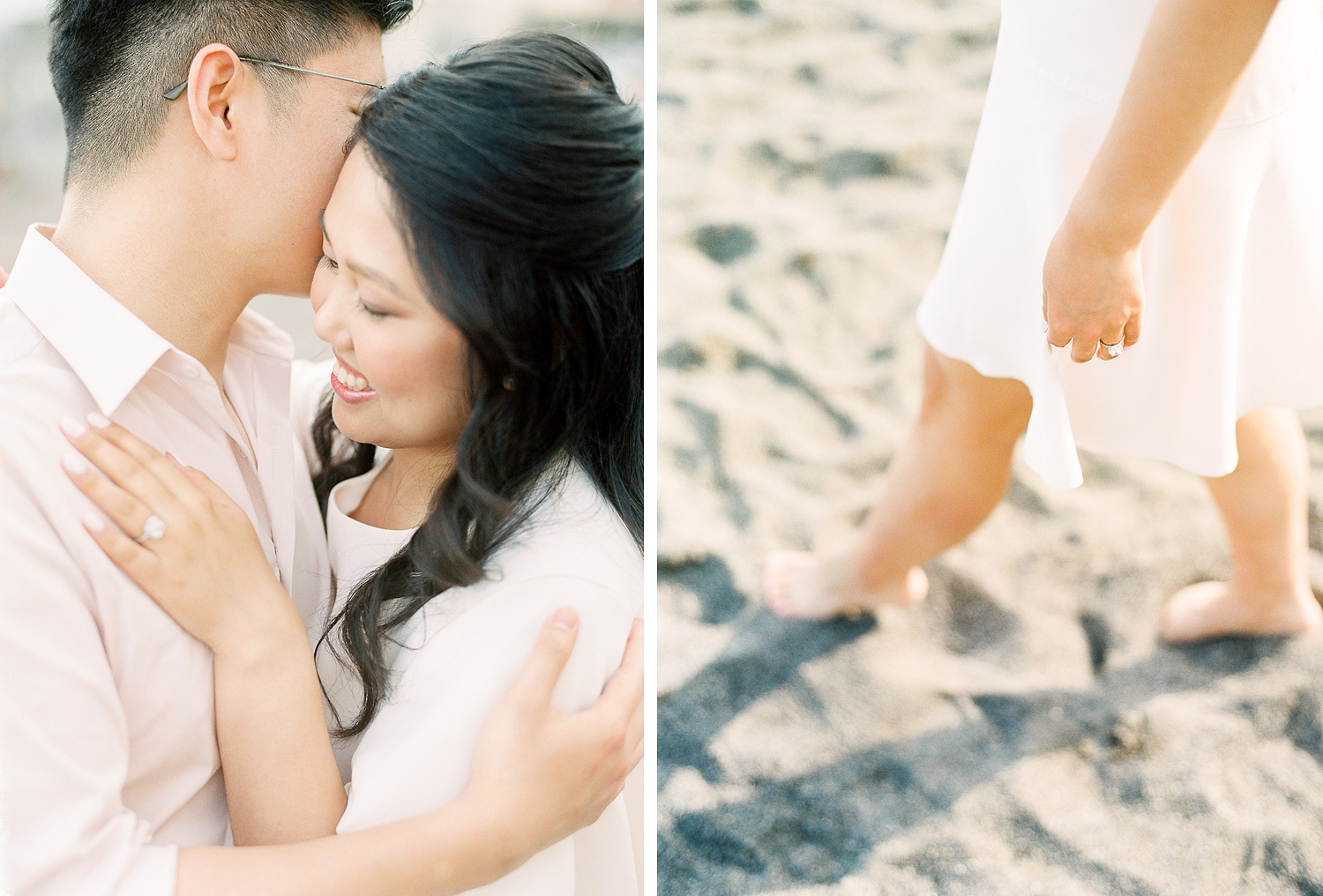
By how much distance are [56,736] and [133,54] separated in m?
0.51

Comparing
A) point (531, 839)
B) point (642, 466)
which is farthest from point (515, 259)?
point (531, 839)

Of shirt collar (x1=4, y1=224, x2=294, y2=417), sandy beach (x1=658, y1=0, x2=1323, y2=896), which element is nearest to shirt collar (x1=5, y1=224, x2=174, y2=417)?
shirt collar (x1=4, y1=224, x2=294, y2=417)

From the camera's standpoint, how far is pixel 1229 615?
1.18 m

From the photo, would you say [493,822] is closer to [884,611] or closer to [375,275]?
[375,275]

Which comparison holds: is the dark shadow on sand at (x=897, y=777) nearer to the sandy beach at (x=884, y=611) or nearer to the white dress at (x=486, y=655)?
the sandy beach at (x=884, y=611)

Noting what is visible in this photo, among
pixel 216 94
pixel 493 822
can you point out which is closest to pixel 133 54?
pixel 216 94

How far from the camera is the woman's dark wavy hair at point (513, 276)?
714mm

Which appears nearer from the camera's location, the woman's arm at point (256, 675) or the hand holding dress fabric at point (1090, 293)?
the woman's arm at point (256, 675)

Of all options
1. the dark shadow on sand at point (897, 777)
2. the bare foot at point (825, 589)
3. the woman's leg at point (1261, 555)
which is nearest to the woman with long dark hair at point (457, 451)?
the dark shadow on sand at point (897, 777)

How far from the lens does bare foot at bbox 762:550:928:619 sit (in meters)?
1.30

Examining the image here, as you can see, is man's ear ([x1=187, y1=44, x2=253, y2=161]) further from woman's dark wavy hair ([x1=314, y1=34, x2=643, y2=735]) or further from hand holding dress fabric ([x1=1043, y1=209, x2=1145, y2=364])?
hand holding dress fabric ([x1=1043, y1=209, x2=1145, y2=364])

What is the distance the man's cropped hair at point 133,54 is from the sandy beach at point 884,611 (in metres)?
0.76

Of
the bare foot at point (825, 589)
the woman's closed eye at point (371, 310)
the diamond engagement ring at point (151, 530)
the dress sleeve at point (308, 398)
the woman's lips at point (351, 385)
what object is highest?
the woman's closed eye at point (371, 310)

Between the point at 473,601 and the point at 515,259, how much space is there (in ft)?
0.92
